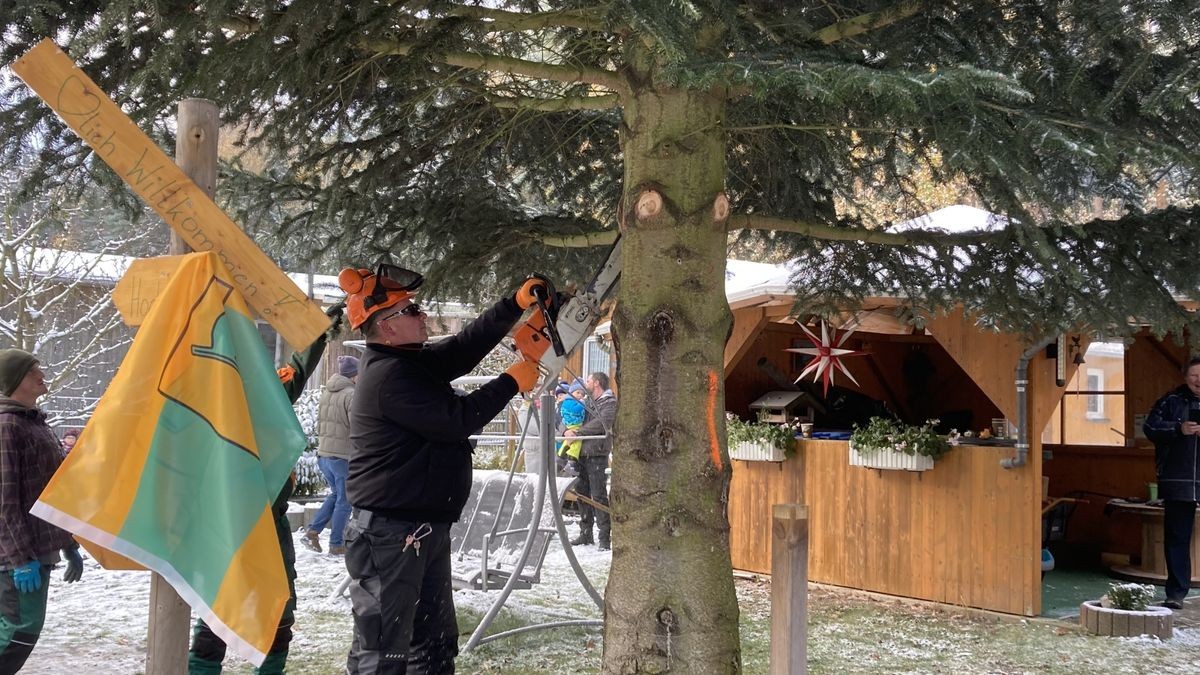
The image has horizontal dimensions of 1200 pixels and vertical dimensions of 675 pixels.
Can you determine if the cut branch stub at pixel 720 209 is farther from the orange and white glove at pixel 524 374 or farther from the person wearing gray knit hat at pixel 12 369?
the person wearing gray knit hat at pixel 12 369

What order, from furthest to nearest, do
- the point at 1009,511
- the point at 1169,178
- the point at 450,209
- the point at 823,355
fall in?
1. the point at 823,355
2. the point at 1009,511
3. the point at 450,209
4. the point at 1169,178

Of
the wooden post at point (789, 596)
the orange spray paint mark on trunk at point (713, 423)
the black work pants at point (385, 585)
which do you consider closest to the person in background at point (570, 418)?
the black work pants at point (385, 585)

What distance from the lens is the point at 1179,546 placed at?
786 cm

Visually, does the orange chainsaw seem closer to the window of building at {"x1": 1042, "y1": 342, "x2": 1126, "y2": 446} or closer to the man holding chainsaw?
the man holding chainsaw

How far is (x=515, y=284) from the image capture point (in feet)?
19.7

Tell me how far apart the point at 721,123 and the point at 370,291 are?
1.64 m

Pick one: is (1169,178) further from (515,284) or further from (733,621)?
(515,284)

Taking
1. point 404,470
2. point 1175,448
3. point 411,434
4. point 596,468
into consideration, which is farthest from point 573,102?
point 596,468

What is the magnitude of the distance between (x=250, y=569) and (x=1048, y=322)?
3.94 meters

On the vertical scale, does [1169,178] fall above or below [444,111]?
below

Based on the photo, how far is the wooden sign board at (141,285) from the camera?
2770 millimetres

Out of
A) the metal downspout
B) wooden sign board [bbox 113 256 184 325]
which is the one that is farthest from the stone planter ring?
wooden sign board [bbox 113 256 184 325]

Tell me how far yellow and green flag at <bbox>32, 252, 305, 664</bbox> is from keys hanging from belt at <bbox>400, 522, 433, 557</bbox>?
1.31 meters

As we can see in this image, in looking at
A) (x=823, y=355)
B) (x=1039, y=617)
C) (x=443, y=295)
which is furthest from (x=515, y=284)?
(x=1039, y=617)
